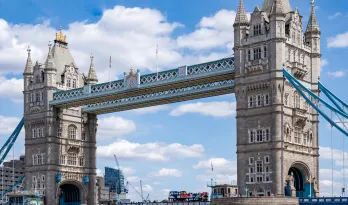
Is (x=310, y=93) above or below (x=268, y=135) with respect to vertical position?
above

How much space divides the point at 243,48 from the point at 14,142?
53003mm

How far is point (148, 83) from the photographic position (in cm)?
10919

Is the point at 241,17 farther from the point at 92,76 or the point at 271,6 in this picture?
the point at 92,76

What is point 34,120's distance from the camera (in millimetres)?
125875

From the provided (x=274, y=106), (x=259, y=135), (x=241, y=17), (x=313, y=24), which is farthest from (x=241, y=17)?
(x=259, y=135)

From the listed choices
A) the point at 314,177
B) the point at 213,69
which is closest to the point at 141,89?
the point at 213,69

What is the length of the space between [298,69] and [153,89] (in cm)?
2461

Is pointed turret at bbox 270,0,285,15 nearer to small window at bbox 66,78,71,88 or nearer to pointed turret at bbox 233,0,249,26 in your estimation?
pointed turret at bbox 233,0,249,26

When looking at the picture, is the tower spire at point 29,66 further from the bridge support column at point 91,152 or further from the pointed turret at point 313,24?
the pointed turret at point 313,24

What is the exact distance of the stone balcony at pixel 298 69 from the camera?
95000 millimetres

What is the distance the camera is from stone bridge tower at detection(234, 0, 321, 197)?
92875mm

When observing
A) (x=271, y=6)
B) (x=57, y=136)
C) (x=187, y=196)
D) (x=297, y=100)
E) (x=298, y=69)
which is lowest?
(x=187, y=196)


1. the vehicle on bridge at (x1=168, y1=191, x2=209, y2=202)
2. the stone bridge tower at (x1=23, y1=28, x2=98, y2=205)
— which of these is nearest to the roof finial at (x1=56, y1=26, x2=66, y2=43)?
the stone bridge tower at (x1=23, y1=28, x2=98, y2=205)

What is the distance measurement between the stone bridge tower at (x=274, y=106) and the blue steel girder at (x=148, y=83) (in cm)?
399
